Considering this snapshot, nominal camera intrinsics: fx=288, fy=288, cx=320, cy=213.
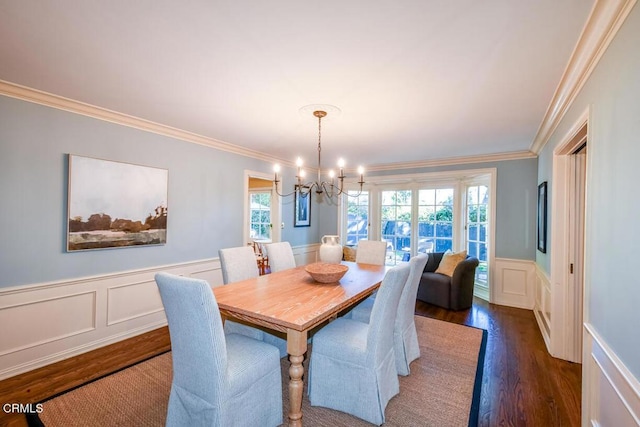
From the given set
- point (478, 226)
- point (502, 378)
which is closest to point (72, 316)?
point (502, 378)

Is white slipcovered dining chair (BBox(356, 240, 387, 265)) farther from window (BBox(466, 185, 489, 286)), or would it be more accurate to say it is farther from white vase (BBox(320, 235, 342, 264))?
window (BBox(466, 185, 489, 286))

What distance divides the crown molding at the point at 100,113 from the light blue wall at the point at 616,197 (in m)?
3.65

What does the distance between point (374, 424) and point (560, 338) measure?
2106 mm

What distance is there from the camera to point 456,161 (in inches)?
186

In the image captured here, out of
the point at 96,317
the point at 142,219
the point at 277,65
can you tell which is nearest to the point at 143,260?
the point at 142,219

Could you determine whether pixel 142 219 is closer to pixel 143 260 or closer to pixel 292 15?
pixel 143 260

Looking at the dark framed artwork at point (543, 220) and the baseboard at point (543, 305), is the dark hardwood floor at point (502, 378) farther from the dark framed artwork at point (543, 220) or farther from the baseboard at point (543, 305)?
the dark framed artwork at point (543, 220)

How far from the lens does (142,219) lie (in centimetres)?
308

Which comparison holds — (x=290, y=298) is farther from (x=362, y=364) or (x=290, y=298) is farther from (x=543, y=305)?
(x=543, y=305)

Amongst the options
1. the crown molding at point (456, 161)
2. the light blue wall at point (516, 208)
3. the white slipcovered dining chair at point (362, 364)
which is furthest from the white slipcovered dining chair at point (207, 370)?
the crown molding at point (456, 161)

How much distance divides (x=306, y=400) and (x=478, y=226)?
3953 mm

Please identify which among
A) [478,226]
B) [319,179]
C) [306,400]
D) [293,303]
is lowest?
[306,400]

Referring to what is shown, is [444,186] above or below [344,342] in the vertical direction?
above

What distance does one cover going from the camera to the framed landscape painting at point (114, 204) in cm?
262
